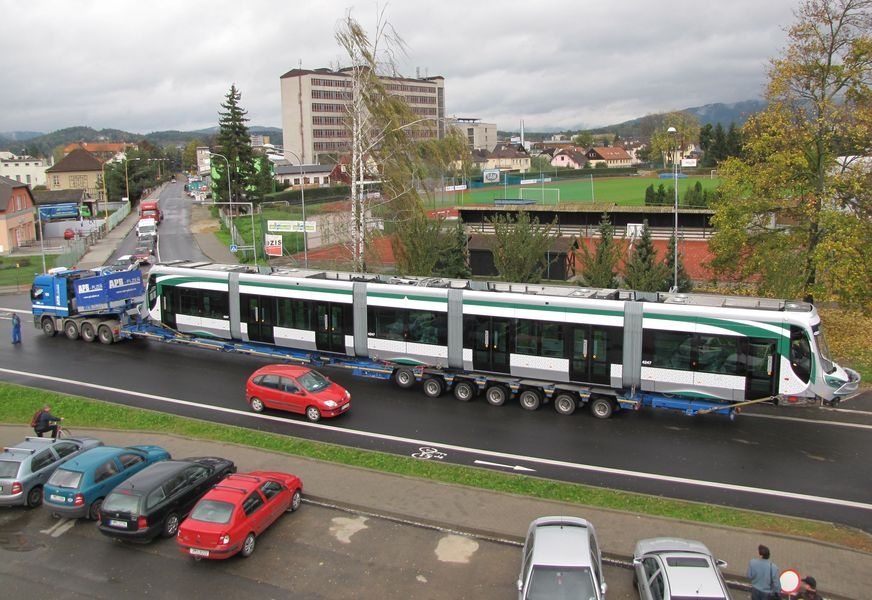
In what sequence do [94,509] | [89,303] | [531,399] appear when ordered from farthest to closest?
[89,303] → [531,399] → [94,509]

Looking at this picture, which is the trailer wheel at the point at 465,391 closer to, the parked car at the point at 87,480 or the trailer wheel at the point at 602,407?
the trailer wheel at the point at 602,407

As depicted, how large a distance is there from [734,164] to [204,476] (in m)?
24.0

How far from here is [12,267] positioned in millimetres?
53688

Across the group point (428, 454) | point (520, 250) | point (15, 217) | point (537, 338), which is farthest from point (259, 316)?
point (15, 217)

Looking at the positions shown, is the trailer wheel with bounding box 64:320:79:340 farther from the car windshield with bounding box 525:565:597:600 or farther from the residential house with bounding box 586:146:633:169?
the residential house with bounding box 586:146:633:169

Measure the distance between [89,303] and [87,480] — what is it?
1742 cm

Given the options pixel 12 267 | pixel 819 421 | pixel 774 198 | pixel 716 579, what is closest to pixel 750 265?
pixel 774 198

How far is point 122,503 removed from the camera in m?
13.1

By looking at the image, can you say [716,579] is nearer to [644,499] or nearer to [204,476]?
[644,499]

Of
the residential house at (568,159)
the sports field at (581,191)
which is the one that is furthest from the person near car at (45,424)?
the residential house at (568,159)

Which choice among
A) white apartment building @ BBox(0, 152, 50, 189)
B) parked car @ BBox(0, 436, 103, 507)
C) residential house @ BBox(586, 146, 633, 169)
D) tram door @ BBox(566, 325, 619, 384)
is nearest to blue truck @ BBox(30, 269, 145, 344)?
parked car @ BBox(0, 436, 103, 507)

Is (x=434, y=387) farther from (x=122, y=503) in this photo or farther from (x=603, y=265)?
(x=603, y=265)

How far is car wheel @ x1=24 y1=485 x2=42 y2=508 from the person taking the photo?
15.1 m

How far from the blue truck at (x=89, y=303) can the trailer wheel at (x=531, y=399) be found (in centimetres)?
1759
